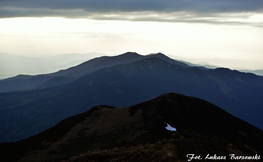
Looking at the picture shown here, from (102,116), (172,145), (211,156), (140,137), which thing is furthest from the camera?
(102,116)

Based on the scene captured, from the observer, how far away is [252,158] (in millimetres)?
45344

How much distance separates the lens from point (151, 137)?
246 ft

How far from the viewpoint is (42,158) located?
78.6 metres

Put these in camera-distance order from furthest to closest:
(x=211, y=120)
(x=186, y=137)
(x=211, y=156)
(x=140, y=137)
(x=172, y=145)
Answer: (x=211, y=120) → (x=140, y=137) → (x=186, y=137) → (x=172, y=145) → (x=211, y=156)

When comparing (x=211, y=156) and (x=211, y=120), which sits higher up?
(x=211, y=156)

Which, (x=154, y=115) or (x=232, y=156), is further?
(x=154, y=115)

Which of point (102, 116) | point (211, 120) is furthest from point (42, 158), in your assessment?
point (211, 120)

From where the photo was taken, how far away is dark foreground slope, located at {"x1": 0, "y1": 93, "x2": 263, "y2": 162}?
4949cm

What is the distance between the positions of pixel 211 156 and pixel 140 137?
3558 centimetres

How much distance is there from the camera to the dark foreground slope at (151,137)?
4949 centimetres

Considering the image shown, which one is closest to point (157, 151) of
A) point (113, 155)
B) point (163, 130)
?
point (113, 155)

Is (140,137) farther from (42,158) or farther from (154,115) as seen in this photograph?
(42,158)

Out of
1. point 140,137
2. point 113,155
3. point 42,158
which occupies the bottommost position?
point 42,158

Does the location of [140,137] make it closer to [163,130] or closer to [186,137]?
[163,130]
